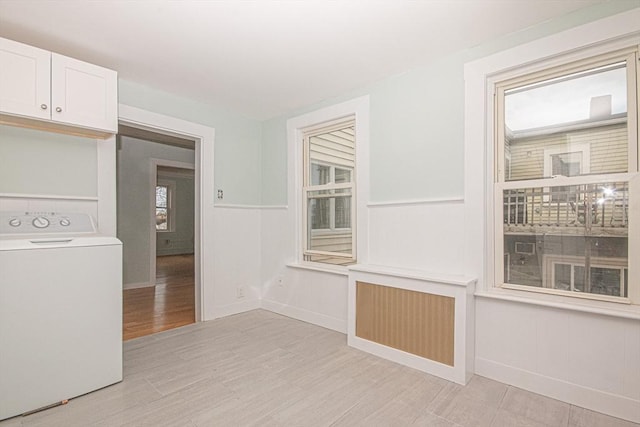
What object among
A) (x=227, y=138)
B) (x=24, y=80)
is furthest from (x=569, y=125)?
(x=24, y=80)

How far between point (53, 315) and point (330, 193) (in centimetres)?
248

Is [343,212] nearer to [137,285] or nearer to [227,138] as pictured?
[227,138]

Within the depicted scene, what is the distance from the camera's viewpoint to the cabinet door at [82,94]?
7.06 ft

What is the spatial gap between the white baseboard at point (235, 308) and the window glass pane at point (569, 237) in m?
2.81

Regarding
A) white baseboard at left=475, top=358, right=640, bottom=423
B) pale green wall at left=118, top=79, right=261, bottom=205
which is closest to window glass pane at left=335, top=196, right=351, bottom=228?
pale green wall at left=118, top=79, right=261, bottom=205

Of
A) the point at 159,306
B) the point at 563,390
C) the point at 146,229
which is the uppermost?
the point at 146,229

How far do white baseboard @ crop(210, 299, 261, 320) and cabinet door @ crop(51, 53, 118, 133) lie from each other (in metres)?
2.14

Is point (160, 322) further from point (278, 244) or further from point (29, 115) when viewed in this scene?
point (29, 115)

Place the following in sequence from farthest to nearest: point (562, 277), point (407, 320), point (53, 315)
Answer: point (407, 320), point (562, 277), point (53, 315)

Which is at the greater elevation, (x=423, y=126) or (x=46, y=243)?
(x=423, y=126)

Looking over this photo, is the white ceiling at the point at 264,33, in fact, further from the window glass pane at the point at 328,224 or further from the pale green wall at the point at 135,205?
the pale green wall at the point at 135,205

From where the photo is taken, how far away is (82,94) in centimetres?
226

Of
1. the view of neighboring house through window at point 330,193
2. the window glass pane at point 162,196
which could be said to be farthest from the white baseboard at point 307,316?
the window glass pane at point 162,196

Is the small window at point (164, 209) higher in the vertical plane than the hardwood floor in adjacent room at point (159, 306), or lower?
higher
